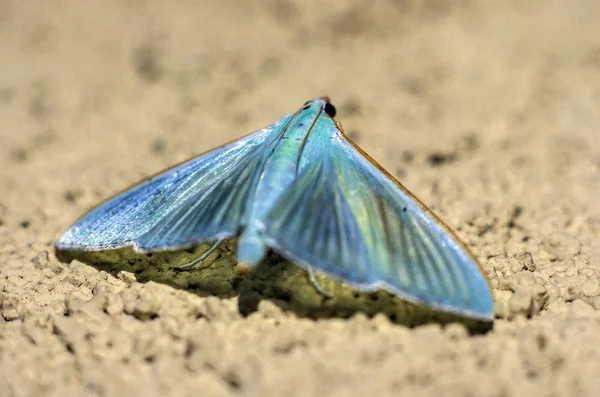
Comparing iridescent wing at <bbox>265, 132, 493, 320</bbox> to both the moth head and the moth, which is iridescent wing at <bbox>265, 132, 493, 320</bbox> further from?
the moth head

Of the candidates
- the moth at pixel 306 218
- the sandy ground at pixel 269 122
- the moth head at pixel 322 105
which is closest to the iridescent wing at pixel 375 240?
the moth at pixel 306 218

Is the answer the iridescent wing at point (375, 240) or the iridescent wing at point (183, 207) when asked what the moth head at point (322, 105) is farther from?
the iridescent wing at point (375, 240)

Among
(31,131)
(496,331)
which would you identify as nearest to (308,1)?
(31,131)

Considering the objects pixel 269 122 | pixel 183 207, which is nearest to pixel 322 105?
pixel 183 207

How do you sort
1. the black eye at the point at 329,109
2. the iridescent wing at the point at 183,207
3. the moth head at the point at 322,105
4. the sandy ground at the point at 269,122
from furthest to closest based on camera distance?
the black eye at the point at 329,109
the moth head at the point at 322,105
the iridescent wing at the point at 183,207
the sandy ground at the point at 269,122

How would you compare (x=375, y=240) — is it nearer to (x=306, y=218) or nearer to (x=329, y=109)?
(x=306, y=218)
